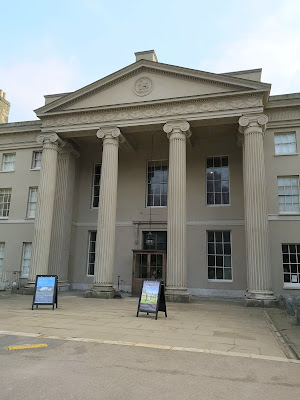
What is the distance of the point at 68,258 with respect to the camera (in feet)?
68.8

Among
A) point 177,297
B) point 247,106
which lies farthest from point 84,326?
point 247,106

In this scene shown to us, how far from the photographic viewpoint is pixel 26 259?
71.1 feet

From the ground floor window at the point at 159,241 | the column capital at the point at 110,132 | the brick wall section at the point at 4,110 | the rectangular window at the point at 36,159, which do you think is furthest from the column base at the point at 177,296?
the brick wall section at the point at 4,110

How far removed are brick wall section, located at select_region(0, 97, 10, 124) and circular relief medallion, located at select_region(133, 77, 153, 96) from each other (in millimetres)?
14722

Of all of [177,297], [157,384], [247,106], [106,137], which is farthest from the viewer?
[106,137]

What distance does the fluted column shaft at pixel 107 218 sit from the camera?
16891 millimetres

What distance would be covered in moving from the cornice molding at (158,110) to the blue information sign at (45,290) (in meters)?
9.83

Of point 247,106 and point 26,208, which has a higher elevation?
point 247,106

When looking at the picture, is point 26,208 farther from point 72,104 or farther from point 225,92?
point 225,92

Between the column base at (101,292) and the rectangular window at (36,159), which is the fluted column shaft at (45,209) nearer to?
the column base at (101,292)

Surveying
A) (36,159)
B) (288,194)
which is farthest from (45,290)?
(288,194)

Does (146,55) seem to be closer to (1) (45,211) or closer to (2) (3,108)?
(1) (45,211)

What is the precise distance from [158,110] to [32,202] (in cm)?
1094

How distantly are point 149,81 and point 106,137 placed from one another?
13.2 feet
